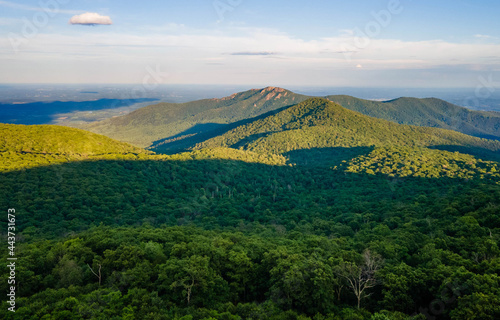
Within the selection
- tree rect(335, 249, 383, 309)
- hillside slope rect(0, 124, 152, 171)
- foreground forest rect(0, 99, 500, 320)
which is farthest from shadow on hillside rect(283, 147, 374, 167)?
tree rect(335, 249, 383, 309)

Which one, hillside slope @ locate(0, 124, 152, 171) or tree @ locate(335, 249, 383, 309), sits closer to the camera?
tree @ locate(335, 249, 383, 309)

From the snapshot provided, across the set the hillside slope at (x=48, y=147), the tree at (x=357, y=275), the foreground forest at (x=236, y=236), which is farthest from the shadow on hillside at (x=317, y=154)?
the tree at (x=357, y=275)

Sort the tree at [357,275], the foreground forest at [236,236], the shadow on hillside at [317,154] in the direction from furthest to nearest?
1. the shadow on hillside at [317,154]
2. the tree at [357,275]
3. the foreground forest at [236,236]

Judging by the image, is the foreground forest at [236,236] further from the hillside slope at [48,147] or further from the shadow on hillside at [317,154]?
the shadow on hillside at [317,154]

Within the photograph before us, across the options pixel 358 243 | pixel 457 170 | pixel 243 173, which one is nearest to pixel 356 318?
pixel 358 243

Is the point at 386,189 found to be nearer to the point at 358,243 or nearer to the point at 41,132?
the point at 358,243

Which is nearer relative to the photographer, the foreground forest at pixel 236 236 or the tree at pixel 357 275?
the foreground forest at pixel 236 236

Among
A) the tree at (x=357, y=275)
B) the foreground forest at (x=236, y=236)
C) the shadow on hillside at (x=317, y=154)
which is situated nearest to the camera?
the foreground forest at (x=236, y=236)

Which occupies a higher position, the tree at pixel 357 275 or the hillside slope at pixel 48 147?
the hillside slope at pixel 48 147

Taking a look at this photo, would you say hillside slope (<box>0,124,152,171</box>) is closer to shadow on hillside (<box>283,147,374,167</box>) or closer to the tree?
the tree
